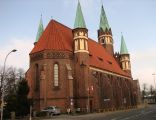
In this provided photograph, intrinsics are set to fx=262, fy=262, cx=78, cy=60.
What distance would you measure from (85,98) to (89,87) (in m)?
2.52

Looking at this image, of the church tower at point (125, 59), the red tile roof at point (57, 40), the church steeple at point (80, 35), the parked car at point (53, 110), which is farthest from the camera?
the church tower at point (125, 59)

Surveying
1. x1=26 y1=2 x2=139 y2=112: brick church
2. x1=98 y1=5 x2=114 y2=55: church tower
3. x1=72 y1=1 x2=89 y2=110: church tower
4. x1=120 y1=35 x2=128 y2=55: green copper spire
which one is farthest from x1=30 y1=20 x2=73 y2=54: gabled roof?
x1=120 y1=35 x2=128 y2=55: green copper spire

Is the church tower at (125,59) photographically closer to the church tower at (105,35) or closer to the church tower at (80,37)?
the church tower at (105,35)

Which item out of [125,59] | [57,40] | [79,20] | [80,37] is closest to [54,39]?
[57,40]

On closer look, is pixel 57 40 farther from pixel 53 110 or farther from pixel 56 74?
pixel 53 110

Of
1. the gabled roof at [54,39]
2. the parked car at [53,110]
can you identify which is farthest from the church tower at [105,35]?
the parked car at [53,110]

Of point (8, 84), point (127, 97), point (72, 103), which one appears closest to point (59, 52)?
point (72, 103)

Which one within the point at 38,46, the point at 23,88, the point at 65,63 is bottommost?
the point at 23,88

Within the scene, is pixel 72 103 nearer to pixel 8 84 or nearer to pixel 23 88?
pixel 23 88

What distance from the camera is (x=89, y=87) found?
5166 centimetres

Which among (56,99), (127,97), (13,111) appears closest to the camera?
(13,111)

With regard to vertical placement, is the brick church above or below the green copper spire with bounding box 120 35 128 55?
below

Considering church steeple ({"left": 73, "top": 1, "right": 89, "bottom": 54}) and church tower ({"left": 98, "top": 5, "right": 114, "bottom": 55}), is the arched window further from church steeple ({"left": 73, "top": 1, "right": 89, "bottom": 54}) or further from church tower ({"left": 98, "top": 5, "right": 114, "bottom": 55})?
church tower ({"left": 98, "top": 5, "right": 114, "bottom": 55})

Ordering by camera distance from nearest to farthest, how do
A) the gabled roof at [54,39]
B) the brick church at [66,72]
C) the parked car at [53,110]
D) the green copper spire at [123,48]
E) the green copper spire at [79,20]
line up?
the parked car at [53,110] → the brick church at [66,72] → the gabled roof at [54,39] → the green copper spire at [79,20] → the green copper spire at [123,48]
